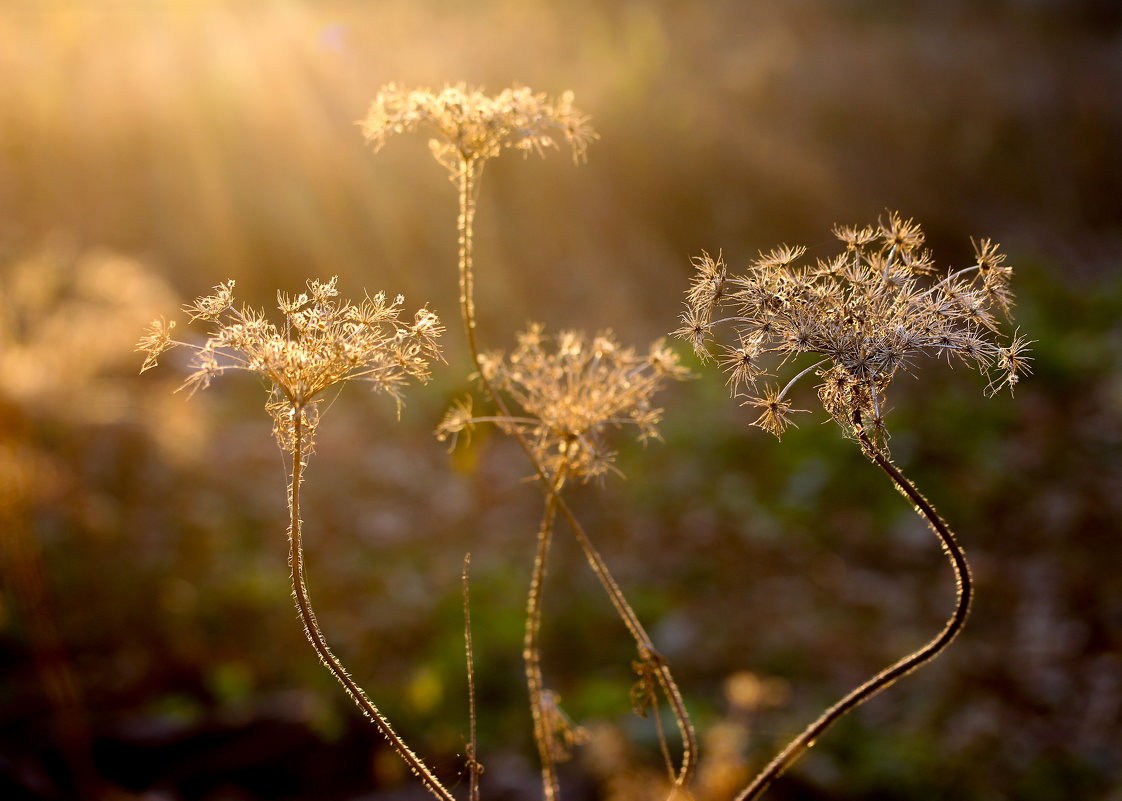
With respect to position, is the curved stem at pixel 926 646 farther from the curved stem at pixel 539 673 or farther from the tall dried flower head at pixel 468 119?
the tall dried flower head at pixel 468 119

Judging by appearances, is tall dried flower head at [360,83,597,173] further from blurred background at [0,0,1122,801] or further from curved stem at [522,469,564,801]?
blurred background at [0,0,1122,801]

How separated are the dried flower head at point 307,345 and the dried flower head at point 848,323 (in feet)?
1.53

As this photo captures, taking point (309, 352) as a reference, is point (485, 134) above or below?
above

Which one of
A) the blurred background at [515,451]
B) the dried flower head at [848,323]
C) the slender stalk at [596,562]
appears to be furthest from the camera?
the blurred background at [515,451]

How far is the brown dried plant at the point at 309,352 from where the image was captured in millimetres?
1252

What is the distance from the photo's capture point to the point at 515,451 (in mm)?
9805

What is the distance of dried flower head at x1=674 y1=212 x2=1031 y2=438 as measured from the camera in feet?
4.28

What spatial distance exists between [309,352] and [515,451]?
28.0 ft

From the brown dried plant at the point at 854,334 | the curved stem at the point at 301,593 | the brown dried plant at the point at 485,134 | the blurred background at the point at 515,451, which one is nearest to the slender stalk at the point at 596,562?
the brown dried plant at the point at 485,134

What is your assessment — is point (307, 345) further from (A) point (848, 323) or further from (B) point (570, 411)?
(A) point (848, 323)

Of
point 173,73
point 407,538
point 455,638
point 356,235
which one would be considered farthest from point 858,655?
point 173,73

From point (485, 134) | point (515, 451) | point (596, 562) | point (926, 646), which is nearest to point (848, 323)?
point (926, 646)

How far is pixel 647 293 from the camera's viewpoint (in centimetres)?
1193

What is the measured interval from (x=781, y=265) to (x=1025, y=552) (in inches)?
294
